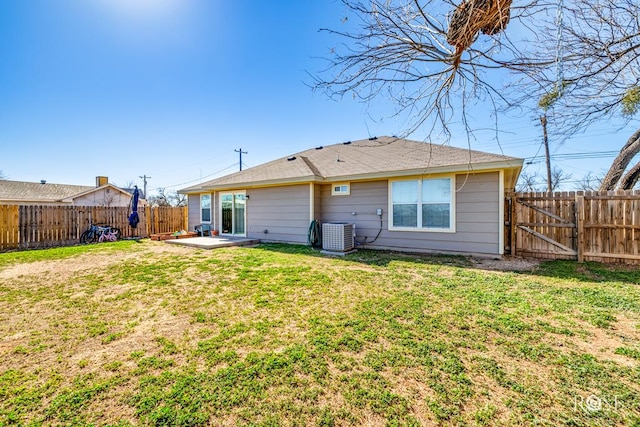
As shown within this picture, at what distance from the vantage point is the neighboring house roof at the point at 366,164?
20.8ft

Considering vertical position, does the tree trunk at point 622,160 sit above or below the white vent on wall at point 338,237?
above

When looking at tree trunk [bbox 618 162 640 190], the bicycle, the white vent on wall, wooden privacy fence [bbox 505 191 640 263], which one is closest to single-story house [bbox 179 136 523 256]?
the white vent on wall

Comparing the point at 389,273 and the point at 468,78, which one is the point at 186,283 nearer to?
the point at 389,273

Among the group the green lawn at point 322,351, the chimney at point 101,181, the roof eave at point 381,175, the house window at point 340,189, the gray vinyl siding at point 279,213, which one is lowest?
the green lawn at point 322,351

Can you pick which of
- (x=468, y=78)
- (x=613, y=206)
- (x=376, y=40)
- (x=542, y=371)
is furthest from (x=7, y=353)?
(x=613, y=206)

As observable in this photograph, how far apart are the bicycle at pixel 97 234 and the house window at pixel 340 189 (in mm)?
9027

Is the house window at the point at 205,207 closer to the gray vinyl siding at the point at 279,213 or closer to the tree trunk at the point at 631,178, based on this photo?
the gray vinyl siding at the point at 279,213

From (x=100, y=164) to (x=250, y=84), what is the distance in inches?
1021

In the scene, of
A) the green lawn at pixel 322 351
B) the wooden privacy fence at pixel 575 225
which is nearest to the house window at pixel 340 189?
the green lawn at pixel 322 351

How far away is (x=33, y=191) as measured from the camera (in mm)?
21000

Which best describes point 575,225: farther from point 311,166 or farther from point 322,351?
point 311,166

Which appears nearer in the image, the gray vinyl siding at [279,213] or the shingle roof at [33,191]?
the gray vinyl siding at [279,213]

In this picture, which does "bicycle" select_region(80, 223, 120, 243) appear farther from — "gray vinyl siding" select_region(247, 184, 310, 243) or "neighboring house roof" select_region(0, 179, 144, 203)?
"neighboring house roof" select_region(0, 179, 144, 203)

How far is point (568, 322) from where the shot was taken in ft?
9.37
